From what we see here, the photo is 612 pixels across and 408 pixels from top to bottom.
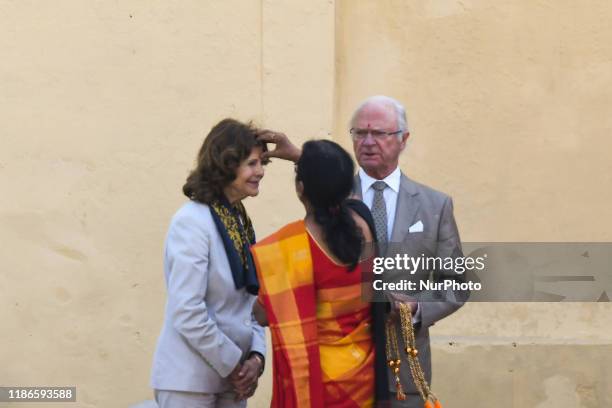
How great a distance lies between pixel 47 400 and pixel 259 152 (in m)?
2.64

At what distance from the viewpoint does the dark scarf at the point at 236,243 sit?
4.37m

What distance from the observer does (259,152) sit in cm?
452

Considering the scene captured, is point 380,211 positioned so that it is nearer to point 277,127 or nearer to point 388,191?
point 388,191

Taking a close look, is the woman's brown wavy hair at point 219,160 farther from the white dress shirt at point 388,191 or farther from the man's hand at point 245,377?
the man's hand at point 245,377

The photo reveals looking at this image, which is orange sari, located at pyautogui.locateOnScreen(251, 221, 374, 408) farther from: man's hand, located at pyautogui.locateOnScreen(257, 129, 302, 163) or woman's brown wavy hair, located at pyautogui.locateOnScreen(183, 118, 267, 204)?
man's hand, located at pyautogui.locateOnScreen(257, 129, 302, 163)

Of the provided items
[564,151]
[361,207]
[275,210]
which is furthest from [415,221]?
[564,151]

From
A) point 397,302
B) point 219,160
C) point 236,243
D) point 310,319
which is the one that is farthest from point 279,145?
point 310,319

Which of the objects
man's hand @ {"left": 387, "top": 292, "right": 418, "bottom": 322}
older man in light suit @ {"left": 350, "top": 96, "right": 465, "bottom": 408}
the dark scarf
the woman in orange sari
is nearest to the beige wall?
older man in light suit @ {"left": 350, "top": 96, "right": 465, "bottom": 408}

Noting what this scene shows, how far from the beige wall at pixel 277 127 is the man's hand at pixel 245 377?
1830 millimetres

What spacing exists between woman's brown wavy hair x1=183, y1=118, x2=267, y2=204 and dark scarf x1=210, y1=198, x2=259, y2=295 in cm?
6

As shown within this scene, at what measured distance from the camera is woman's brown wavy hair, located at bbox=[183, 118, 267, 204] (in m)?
4.41

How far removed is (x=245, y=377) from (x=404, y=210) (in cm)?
93

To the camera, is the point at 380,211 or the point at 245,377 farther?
the point at 380,211

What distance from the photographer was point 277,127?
245 inches
